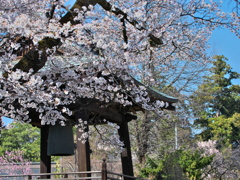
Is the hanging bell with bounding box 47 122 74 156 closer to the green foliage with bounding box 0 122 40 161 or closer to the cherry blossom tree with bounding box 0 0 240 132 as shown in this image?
the cherry blossom tree with bounding box 0 0 240 132

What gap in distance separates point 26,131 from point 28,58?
29061 millimetres

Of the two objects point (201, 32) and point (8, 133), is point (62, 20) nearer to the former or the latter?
point (201, 32)

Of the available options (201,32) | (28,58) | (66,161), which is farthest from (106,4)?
(66,161)

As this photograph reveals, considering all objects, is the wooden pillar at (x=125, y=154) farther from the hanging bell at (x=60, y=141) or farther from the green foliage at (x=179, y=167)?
the hanging bell at (x=60, y=141)

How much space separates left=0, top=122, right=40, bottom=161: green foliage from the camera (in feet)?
93.2

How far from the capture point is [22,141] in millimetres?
30500

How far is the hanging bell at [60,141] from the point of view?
199 inches

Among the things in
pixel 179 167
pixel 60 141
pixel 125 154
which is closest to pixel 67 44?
pixel 60 141

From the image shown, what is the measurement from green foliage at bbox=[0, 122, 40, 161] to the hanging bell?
2414cm

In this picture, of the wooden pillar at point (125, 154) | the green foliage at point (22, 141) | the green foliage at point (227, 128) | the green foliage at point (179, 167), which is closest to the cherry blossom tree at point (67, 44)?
the wooden pillar at point (125, 154)

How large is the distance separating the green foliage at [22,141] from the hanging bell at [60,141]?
2414cm

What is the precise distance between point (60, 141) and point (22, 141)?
89.9 ft

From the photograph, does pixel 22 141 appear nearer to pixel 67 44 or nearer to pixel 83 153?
pixel 83 153

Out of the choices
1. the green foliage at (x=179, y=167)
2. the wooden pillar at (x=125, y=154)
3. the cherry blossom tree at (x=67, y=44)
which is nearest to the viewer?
the cherry blossom tree at (x=67, y=44)
